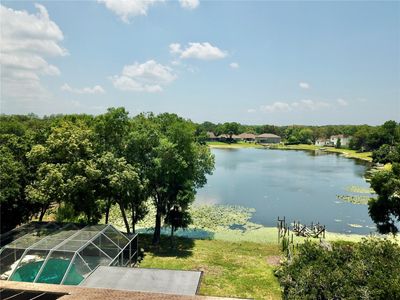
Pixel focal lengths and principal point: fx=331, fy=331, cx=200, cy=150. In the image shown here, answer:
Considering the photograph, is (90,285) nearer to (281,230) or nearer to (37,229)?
(37,229)

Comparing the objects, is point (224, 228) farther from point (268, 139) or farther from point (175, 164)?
point (268, 139)

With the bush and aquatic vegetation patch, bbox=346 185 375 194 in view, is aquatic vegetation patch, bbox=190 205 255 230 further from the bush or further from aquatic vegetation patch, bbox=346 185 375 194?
the bush

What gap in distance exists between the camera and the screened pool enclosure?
1459 cm

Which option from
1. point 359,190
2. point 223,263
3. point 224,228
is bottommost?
point 224,228

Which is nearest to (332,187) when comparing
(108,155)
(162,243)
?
(162,243)

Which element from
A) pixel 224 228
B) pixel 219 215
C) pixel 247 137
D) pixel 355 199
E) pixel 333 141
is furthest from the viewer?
pixel 247 137

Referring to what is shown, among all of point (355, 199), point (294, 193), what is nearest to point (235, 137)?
point (294, 193)

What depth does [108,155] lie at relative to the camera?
21109 millimetres

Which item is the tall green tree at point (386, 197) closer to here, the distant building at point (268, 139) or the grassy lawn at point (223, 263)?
the grassy lawn at point (223, 263)

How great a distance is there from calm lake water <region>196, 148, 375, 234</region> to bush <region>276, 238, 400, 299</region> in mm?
20866

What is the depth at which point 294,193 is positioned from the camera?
4741cm

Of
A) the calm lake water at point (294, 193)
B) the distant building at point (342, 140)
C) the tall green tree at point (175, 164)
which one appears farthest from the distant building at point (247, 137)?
the tall green tree at point (175, 164)

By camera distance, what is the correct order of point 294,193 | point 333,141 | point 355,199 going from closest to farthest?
point 355,199 → point 294,193 → point 333,141

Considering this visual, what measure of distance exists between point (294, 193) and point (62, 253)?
124 feet
